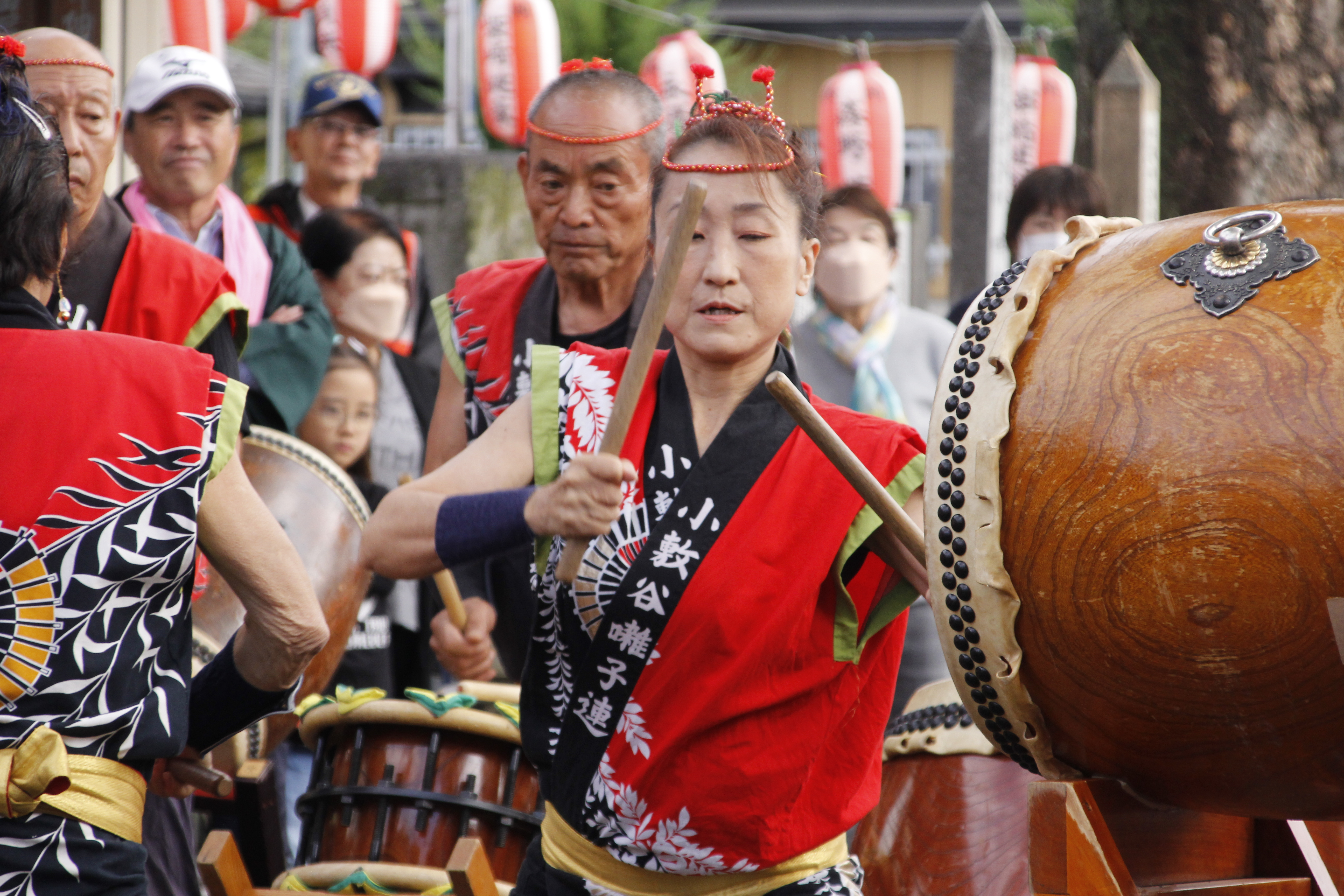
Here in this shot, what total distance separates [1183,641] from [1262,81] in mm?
5465

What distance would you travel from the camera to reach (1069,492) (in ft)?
5.16

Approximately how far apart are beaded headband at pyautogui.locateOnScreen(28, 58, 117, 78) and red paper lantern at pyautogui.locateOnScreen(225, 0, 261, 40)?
19.6 ft

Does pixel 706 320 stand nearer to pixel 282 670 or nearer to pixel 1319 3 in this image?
pixel 282 670

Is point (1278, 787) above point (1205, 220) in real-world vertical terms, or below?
below

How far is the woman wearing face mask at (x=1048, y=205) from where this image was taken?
419cm

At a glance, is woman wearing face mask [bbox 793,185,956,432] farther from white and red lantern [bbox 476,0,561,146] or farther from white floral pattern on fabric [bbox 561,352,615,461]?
white and red lantern [bbox 476,0,561,146]

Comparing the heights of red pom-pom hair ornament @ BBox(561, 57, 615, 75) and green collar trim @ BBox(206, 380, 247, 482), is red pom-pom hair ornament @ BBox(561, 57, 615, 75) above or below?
above

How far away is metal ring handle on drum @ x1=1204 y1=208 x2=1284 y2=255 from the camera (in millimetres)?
1575

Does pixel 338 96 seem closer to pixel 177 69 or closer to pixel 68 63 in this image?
pixel 177 69

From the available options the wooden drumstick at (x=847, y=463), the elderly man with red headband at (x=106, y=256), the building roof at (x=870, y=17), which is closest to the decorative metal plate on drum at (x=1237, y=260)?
the wooden drumstick at (x=847, y=463)

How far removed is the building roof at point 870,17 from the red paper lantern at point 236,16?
7286mm

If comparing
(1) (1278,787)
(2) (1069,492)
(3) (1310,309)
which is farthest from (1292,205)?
(1) (1278,787)

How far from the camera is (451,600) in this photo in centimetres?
282

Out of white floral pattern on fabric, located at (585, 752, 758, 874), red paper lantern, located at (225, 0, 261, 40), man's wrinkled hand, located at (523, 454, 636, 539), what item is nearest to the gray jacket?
white floral pattern on fabric, located at (585, 752, 758, 874)
